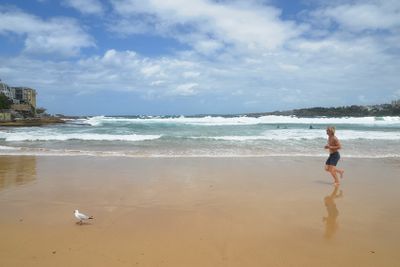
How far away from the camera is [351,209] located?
20.4ft

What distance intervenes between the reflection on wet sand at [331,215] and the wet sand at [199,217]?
2 centimetres

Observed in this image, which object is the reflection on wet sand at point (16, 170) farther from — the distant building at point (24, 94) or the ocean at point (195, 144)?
the distant building at point (24, 94)

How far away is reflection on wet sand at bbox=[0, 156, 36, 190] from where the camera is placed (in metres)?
8.56

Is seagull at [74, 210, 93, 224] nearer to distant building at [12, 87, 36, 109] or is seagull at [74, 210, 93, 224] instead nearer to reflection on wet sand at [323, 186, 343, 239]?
reflection on wet sand at [323, 186, 343, 239]

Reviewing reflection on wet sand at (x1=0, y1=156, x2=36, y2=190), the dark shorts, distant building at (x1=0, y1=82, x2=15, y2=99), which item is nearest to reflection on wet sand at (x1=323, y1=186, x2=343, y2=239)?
the dark shorts

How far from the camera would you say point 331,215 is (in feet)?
19.1

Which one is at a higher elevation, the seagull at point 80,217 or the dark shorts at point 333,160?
the dark shorts at point 333,160

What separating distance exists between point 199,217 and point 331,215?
222 centimetres

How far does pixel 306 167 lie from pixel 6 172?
884 cm

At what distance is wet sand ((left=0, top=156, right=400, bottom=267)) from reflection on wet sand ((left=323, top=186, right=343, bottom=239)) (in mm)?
17

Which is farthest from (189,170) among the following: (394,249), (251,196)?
(394,249)

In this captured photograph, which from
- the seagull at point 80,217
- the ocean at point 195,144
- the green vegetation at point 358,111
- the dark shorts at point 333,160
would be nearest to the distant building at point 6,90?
the ocean at point 195,144

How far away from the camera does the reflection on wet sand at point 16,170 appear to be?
8.56 m

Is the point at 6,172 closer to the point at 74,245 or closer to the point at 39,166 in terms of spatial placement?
the point at 39,166
